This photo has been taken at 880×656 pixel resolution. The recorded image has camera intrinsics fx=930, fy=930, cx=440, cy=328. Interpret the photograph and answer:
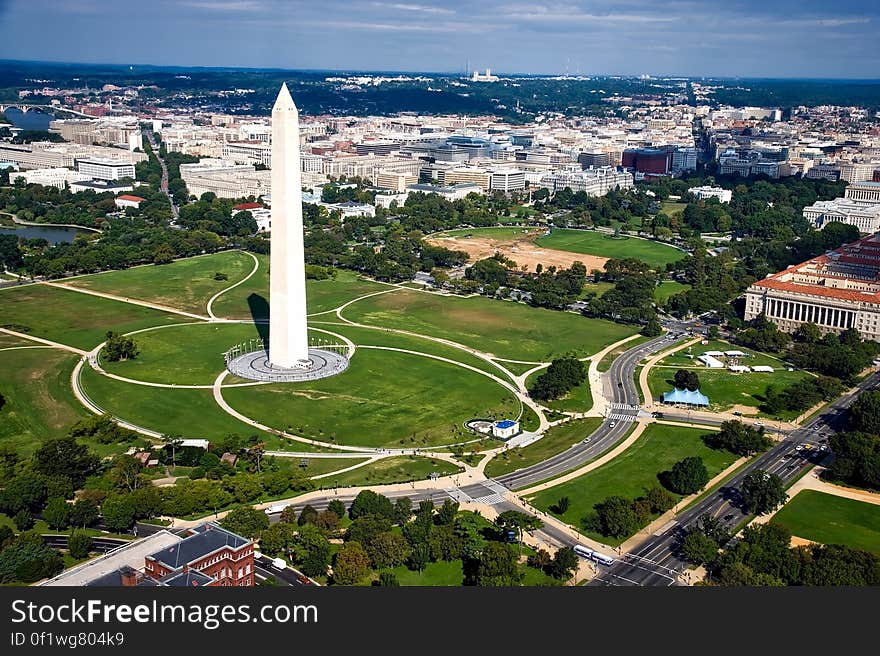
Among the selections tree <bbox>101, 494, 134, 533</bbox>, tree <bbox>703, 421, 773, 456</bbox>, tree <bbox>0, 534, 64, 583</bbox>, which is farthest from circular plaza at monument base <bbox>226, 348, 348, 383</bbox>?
tree <bbox>0, 534, 64, 583</bbox>

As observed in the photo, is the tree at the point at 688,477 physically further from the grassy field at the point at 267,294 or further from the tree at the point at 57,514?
the grassy field at the point at 267,294

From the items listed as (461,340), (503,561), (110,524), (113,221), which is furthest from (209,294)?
(503,561)

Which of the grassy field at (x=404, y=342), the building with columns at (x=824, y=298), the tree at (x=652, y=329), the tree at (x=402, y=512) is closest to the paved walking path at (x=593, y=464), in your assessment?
the tree at (x=402, y=512)

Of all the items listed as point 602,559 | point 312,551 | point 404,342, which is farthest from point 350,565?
point 404,342

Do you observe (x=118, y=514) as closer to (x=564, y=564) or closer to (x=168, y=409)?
(x=168, y=409)

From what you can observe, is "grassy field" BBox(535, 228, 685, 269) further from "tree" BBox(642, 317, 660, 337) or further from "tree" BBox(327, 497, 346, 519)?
"tree" BBox(327, 497, 346, 519)

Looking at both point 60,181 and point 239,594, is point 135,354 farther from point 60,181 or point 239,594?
point 60,181
